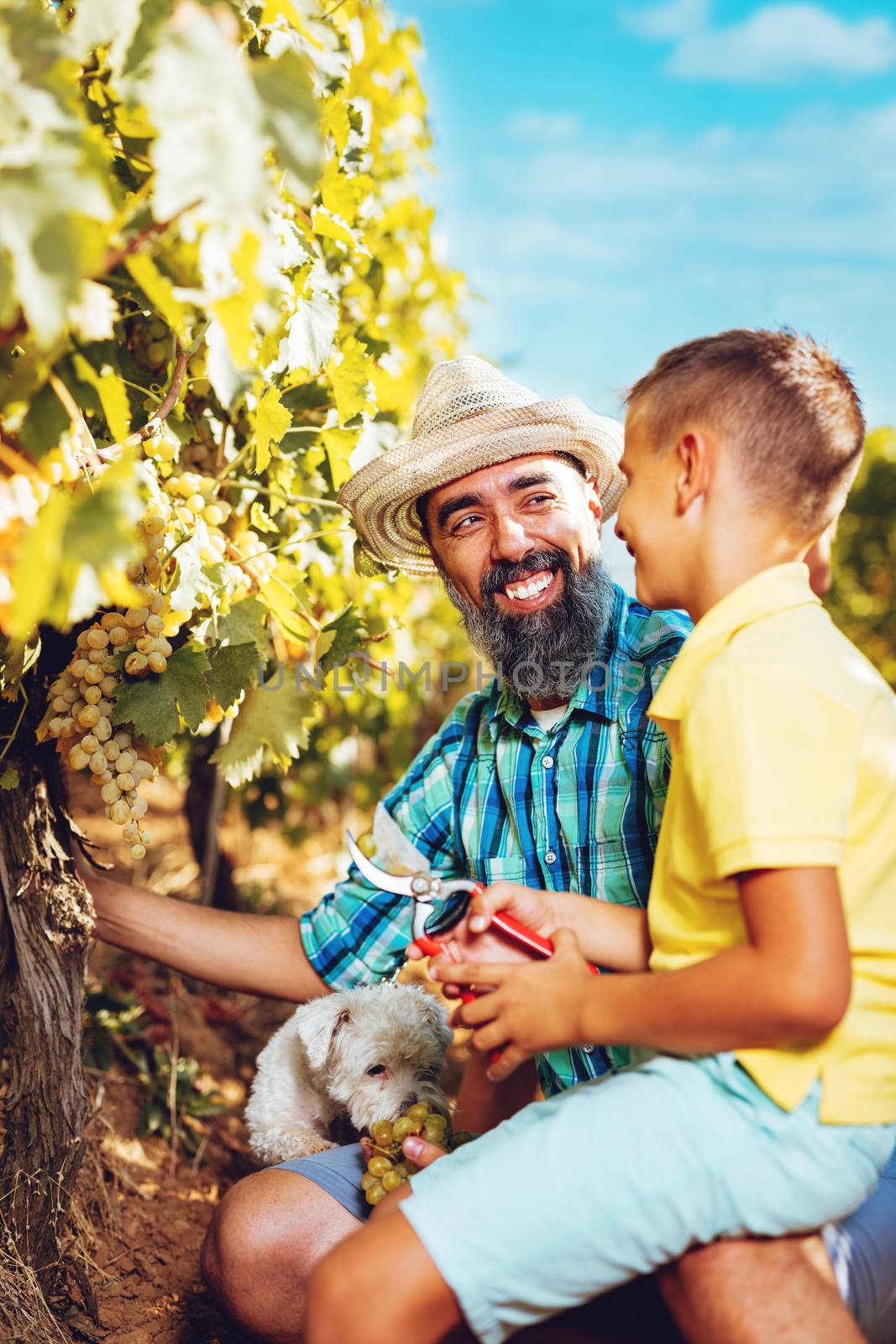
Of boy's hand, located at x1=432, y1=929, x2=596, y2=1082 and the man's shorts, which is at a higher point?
boy's hand, located at x1=432, y1=929, x2=596, y2=1082

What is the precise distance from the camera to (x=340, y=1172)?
6.66ft

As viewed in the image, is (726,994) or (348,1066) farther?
(348,1066)

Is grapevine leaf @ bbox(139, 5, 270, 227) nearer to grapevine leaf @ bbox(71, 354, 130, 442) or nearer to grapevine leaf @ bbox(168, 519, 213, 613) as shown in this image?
grapevine leaf @ bbox(71, 354, 130, 442)

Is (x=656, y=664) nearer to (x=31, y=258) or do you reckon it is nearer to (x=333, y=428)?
(x=333, y=428)

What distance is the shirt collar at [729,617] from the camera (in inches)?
56.0

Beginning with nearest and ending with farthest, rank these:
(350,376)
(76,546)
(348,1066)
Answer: (76,546), (348,1066), (350,376)

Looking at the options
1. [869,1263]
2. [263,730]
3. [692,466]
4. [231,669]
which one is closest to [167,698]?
[231,669]

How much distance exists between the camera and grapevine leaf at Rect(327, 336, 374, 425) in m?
2.11

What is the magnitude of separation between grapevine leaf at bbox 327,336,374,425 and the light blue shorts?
4.53ft

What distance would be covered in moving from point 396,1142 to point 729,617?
109 centimetres

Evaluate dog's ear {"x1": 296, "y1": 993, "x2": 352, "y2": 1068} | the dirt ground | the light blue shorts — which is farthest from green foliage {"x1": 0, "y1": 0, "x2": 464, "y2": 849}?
the dirt ground

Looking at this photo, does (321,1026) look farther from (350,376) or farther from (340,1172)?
(350,376)

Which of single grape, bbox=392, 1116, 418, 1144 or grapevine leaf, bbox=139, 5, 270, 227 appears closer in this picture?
grapevine leaf, bbox=139, 5, 270, 227

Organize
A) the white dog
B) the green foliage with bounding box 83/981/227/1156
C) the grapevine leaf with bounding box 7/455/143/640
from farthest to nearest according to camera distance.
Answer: the green foliage with bounding box 83/981/227/1156 < the white dog < the grapevine leaf with bounding box 7/455/143/640
